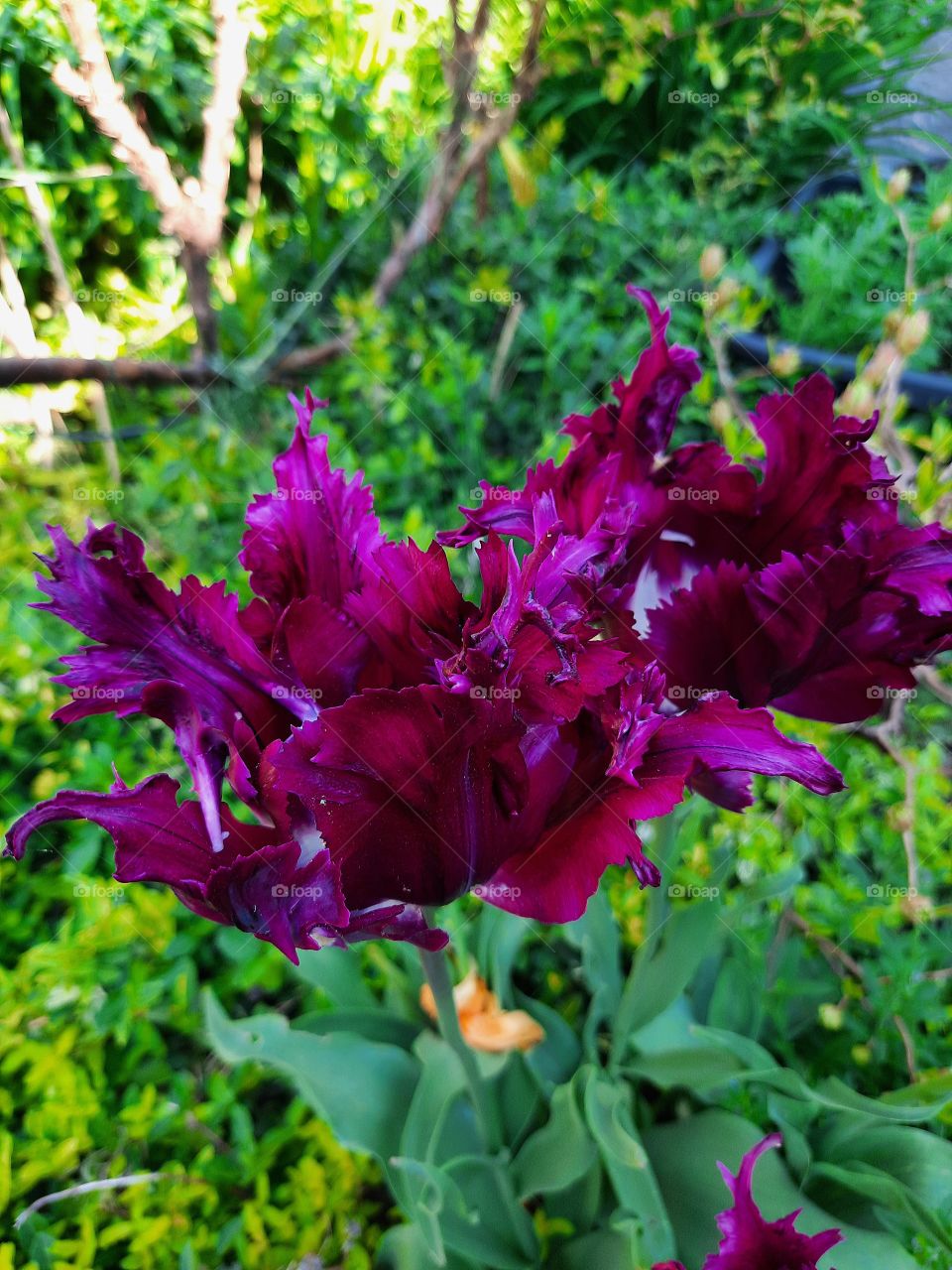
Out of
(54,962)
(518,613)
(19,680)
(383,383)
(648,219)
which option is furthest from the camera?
(648,219)

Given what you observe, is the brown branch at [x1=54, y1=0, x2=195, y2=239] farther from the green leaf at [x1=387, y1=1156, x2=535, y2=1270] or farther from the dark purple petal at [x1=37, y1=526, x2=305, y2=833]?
the green leaf at [x1=387, y1=1156, x2=535, y2=1270]

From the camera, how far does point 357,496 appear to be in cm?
46

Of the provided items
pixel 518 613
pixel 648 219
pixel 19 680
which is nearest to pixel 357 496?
pixel 518 613

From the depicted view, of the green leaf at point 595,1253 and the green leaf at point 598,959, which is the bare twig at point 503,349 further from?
the green leaf at point 595,1253

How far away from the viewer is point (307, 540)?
1.48ft

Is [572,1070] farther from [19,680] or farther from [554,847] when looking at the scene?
[19,680]

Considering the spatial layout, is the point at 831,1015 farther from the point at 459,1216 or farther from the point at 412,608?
the point at 412,608

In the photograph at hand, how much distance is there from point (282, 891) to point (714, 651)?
0.28 m
